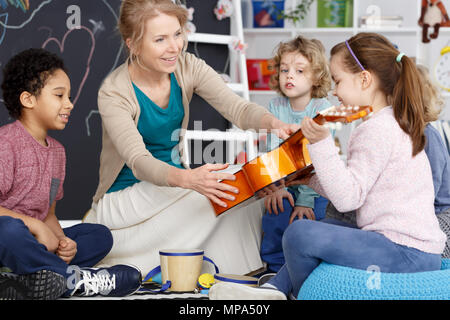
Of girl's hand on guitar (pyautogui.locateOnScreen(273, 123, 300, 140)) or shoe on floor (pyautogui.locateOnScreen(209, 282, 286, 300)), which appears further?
girl's hand on guitar (pyautogui.locateOnScreen(273, 123, 300, 140))

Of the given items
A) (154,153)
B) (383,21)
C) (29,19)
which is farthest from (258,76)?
(154,153)

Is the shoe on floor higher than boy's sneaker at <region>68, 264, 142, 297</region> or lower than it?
higher

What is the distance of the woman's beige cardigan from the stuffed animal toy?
2693 mm

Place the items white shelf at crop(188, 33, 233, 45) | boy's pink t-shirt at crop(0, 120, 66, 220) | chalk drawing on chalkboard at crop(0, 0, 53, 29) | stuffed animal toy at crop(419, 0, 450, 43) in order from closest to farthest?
boy's pink t-shirt at crop(0, 120, 66, 220) < chalk drawing on chalkboard at crop(0, 0, 53, 29) < white shelf at crop(188, 33, 233, 45) < stuffed animal toy at crop(419, 0, 450, 43)

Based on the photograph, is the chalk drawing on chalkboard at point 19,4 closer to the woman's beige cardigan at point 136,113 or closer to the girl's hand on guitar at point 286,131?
the woman's beige cardigan at point 136,113

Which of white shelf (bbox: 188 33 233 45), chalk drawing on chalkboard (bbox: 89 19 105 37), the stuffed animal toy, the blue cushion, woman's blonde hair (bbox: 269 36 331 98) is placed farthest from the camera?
the stuffed animal toy

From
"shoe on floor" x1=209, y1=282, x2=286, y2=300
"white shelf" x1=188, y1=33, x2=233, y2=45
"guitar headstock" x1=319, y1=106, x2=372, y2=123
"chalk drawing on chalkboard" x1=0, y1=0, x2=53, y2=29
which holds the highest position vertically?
"chalk drawing on chalkboard" x1=0, y1=0, x2=53, y2=29

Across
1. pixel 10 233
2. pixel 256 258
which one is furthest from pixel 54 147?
pixel 256 258

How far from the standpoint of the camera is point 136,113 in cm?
182

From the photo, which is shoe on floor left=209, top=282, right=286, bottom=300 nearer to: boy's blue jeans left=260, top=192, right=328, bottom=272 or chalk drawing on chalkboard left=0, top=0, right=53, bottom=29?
boy's blue jeans left=260, top=192, right=328, bottom=272

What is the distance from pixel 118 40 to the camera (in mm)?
2738

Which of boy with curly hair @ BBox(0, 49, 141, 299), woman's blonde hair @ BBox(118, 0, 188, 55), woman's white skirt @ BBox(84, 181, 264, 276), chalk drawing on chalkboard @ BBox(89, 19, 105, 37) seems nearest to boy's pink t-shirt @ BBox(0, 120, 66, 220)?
boy with curly hair @ BBox(0, 49, 141, 299)

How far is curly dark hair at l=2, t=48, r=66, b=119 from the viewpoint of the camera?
1.72m

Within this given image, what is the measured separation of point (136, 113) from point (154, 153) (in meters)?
0.18
